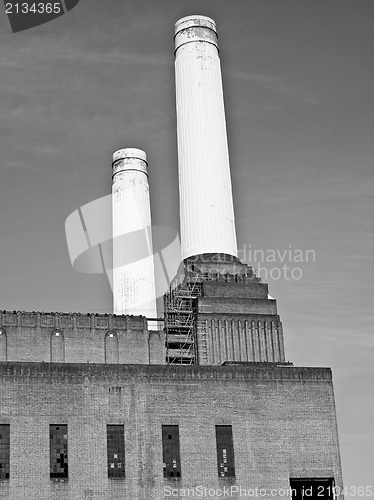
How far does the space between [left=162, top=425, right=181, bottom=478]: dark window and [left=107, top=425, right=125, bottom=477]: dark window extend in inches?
67.3

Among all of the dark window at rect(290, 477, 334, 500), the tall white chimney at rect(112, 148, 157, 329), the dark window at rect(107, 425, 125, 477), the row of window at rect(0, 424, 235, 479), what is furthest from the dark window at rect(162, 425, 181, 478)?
the tall white chimney at rect(112, 148, 157, 329)

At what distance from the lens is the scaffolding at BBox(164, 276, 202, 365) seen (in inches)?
1757

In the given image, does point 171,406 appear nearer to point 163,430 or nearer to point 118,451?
point 163,430

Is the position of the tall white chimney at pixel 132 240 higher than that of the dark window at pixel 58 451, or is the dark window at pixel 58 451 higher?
the tall white chimney at pixel 132 240

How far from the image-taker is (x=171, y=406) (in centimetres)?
3672

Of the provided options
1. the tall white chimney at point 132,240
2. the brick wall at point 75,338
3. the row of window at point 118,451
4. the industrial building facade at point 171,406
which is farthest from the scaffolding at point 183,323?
the tall white chimney at point 132,240

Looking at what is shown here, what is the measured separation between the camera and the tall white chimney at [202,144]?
1870 inches

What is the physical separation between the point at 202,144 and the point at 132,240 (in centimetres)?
1258

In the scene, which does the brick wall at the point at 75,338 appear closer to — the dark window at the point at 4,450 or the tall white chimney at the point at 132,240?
the dark window at the point at 4,450

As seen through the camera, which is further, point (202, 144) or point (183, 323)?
point (202, 144)

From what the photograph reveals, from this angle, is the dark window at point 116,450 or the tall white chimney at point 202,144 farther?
the tall white chimney at point 202,144

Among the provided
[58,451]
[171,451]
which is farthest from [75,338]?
[171,451]

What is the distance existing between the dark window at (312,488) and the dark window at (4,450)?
11.7 meters

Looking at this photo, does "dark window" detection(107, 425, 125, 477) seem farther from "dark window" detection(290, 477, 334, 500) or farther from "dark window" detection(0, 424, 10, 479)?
"dark window" detection(290, 477, 334, 500)
